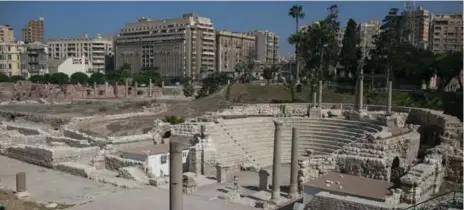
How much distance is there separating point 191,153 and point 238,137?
211 inches

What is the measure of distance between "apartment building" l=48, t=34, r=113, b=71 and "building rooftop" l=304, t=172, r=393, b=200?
16421 centimetres

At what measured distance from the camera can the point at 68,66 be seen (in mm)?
133000

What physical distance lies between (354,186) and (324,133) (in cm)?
1416

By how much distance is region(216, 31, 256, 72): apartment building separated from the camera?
165 meters

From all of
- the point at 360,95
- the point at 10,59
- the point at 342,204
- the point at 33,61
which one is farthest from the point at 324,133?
the point at 33,61

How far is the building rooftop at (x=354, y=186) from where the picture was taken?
17.4m

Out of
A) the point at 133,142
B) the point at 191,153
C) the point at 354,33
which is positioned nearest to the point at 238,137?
the point at 191,153

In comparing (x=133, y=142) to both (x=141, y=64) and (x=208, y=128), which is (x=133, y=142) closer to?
(x=208, y=128)

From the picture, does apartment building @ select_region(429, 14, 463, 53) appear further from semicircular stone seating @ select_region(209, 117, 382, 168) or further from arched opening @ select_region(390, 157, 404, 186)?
arched opening @ select_region(390, 157, 404, 186)

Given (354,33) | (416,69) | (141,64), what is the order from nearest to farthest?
(416,69), (354,33), (141,64)

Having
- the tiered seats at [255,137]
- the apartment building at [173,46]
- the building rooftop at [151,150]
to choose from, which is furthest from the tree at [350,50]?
the apartment building at [173,46]

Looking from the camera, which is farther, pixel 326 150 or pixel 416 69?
pixel 416 69

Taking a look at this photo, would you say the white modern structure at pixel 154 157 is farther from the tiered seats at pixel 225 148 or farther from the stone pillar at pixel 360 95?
the stone pillar at pixel 360 95

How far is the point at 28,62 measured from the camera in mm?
125062
